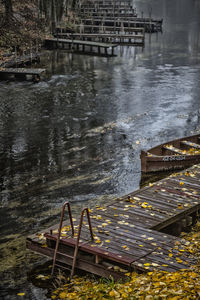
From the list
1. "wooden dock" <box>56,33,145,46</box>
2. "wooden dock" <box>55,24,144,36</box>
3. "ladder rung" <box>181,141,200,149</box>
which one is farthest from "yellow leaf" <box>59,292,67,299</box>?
"wooden dock" <box>55,24,144,36</box>

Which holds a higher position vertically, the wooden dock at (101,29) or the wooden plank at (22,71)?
the wooden dock at (101,29)

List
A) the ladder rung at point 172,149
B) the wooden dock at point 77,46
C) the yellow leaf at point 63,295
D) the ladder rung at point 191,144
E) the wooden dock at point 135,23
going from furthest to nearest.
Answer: the wooden dock at point 135,23 → the wooden dock at point 77,46 → the ladder rung at point 191,144 → the ladder rung at point 172,149 → the yellow leaf at point 63,295

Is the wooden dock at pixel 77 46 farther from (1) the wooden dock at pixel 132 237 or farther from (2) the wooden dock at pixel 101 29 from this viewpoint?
(1) the wooden dock at pixel 132 237

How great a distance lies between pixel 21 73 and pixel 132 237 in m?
23.9

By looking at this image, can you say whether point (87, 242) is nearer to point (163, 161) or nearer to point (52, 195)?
point (52, 195)

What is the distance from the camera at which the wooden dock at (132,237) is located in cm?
1099

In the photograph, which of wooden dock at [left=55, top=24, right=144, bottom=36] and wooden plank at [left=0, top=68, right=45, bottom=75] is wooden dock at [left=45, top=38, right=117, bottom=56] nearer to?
wooden dock at [left=55, top=24, right=144, bottom=36]

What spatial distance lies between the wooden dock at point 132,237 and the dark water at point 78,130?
Result: 1233 millimetres

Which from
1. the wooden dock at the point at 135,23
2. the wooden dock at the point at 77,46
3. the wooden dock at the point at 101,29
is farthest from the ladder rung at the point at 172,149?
the wooden dock at the point at 135,23

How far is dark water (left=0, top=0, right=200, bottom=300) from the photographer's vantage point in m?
15.3

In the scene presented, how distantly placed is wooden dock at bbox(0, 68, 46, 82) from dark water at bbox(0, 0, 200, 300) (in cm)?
78

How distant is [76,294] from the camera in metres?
10.8

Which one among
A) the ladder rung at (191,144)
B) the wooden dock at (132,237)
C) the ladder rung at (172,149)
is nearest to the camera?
the wooden dock at (132,237)

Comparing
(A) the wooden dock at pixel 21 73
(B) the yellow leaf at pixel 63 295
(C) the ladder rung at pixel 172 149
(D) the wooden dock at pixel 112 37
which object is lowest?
(B) the yellow leaf at pixel 63 295
